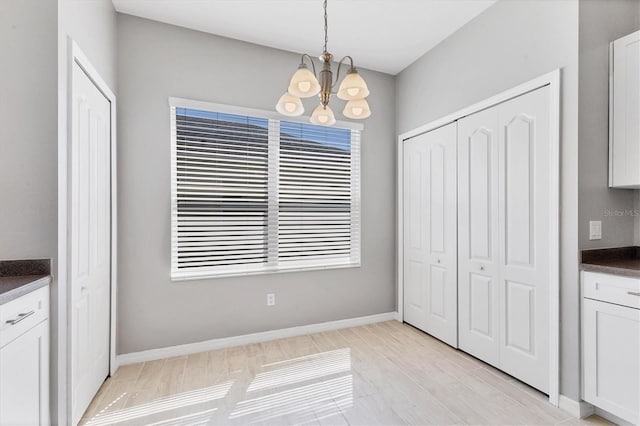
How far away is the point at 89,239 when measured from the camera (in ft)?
6.39

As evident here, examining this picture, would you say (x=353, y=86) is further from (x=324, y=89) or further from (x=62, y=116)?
(x=62, y=116)

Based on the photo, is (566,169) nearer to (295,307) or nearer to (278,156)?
(278,156)

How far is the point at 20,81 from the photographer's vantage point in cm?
147

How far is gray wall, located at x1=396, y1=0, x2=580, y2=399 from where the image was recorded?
1.92m

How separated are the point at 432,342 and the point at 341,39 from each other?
311 centimetres

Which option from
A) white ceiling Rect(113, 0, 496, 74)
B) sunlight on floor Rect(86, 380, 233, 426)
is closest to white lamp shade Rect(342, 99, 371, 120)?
white ceiling Rect(113, 0, 496, 74)

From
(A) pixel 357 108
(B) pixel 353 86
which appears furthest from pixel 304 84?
(A) pixel 357 108

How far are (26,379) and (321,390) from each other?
1652 mm

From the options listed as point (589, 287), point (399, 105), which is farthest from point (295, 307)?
point (399, 105)

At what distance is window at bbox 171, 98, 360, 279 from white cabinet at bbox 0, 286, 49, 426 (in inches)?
51.1

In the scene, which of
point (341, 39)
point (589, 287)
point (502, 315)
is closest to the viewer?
point (589, 287)

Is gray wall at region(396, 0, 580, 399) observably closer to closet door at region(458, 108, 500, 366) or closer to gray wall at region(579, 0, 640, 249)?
gray wall at region(579, 0, 640, 249)

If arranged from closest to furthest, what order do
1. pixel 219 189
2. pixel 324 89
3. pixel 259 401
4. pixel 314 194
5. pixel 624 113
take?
1. pixel 324 89
2. pixel 624 113
3. pixel 259 401
4. pixel 219 189
5. pixel 314 194

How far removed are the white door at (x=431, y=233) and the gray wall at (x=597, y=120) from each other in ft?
3.32
